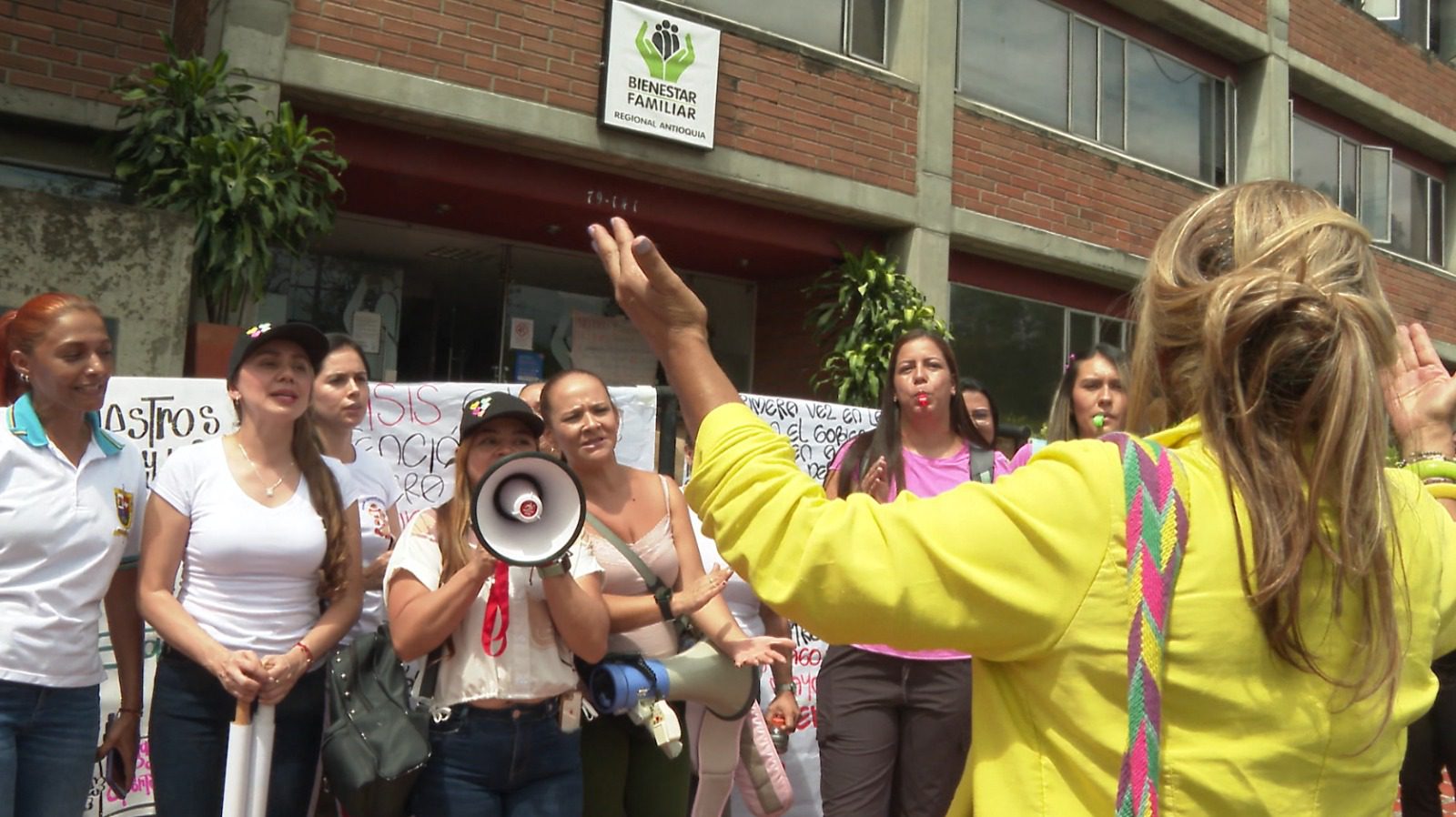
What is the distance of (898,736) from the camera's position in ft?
13.4

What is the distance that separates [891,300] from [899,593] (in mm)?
9127

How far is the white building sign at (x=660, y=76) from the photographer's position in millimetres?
9086

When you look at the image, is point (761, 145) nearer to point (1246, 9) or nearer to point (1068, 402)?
point (1068, 402)

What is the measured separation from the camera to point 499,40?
28.5ft

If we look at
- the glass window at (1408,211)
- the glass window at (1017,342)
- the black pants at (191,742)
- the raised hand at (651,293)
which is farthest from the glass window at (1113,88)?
the raised hand at (651,293)

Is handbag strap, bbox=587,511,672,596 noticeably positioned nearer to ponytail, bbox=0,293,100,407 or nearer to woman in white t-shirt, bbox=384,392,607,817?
woman in white t-shirt, bbox=384,392,607,817

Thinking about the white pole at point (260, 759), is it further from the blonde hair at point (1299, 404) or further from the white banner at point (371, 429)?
the blonde hair at point (1299, 404)

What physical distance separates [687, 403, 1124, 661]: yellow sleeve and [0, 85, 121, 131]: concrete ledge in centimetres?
738

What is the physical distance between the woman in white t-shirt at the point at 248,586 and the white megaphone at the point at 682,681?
85cm

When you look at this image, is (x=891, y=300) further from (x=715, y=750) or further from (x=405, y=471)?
(x=715, y=750)

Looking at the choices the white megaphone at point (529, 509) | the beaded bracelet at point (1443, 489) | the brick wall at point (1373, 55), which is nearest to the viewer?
the beaded bracelet at point (1443, 489)

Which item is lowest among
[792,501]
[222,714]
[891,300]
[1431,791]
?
[1431,791]

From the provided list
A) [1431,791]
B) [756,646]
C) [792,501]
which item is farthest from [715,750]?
[1431,791]

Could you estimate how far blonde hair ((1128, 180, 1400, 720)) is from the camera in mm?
1435
